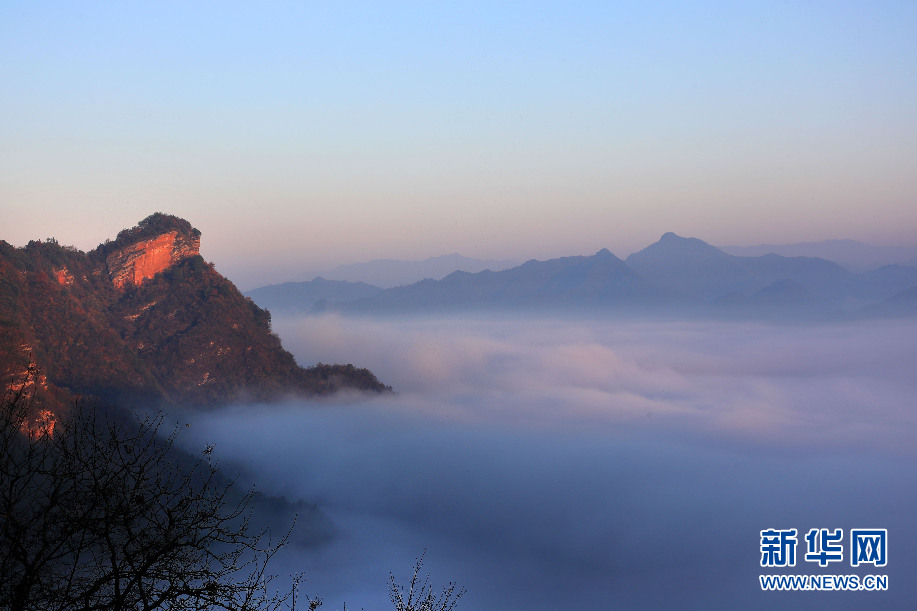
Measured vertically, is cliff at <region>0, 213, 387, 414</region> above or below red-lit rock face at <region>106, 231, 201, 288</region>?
below

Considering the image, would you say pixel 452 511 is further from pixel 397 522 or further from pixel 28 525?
pixel 28 525

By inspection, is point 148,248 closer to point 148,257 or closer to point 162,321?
point 148,257

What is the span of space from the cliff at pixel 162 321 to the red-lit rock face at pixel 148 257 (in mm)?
164

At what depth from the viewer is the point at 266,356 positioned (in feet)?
403

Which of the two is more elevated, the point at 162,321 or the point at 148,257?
the point at 148,257

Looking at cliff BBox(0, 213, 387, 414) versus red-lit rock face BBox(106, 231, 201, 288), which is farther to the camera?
red-lit rock face BBox(106, 231, 201, 288)

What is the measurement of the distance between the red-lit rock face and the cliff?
164 mm

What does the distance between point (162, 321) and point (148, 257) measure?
12350 millimetres

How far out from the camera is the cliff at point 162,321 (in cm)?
9331

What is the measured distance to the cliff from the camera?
93.3 meters

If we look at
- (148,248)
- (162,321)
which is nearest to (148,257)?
(148,248)

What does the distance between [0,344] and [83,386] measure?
1260 inches

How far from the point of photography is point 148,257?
12006cm

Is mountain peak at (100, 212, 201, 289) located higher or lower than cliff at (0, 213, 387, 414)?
higher
